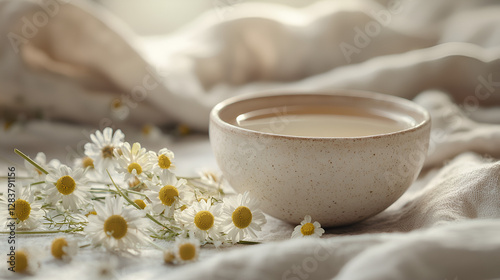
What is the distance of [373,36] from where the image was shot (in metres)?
1.34

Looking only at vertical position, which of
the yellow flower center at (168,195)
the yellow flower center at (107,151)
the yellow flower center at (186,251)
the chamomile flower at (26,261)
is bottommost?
the yellow flower center at (186,251)

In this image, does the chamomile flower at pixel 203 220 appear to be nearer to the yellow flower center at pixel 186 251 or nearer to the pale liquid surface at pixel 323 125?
the yellow flower center at pixel 186 251

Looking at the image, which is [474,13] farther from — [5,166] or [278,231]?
[5,166]

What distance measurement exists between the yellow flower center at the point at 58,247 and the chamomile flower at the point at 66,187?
0.32 ft

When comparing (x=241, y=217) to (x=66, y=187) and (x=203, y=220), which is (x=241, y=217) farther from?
(x=66, y=187)

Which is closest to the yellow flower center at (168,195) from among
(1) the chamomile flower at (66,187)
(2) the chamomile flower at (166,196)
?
(2) the chamomile flower at (166,196)

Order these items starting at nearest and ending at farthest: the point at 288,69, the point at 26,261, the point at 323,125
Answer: the point at 26,261 < the point at 323,125 < the point at 288,69

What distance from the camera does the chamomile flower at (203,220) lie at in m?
0.73

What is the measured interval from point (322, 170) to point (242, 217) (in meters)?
0.11

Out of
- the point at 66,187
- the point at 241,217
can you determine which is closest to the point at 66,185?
the point at 66,187

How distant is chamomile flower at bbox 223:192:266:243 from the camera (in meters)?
0.73

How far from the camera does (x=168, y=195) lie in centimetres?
75

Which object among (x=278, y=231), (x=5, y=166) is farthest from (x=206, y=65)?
(x=278, y=231)

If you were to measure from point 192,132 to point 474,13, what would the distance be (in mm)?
710
